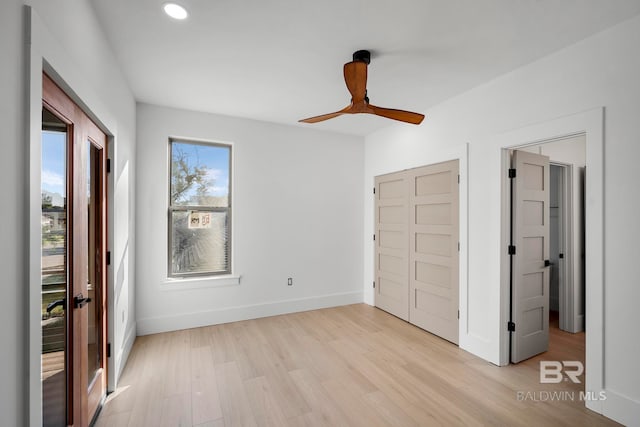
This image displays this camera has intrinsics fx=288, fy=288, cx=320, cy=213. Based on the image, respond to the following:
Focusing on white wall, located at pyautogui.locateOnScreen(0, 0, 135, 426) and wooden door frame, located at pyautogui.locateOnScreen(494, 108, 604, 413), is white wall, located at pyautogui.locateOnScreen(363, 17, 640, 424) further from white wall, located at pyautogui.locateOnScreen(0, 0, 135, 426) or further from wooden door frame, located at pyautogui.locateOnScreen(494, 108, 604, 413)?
white wall, located at pyautogui.locateOnScreen(0, 0, 135, 426)

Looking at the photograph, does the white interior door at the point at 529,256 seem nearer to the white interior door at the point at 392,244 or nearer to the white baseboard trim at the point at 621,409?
the white baseboard trim at the point at 621,409

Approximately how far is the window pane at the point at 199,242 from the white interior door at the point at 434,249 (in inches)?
102

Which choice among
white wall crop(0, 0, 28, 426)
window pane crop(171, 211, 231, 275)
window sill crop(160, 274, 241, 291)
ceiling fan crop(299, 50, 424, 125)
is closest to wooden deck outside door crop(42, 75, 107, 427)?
white wall crop(0, 0, 28, 426)

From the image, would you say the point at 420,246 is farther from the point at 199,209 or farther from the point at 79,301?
the point at 79,301

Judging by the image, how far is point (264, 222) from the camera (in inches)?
164

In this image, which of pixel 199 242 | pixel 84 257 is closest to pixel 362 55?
pixel 84 257

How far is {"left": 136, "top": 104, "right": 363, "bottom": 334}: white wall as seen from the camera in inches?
140

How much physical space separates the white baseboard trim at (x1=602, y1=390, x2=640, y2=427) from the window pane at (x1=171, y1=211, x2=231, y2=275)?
389 centimetres

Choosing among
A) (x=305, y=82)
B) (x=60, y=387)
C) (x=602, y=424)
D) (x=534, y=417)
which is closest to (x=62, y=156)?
(x=60, y=387)

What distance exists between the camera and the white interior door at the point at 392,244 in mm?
4051

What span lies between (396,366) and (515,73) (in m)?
3.00

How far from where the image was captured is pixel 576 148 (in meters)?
3.60

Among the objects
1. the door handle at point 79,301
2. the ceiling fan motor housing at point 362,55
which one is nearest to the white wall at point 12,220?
the door handle at point 79,301

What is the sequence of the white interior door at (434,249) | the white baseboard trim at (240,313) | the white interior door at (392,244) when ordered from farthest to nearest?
the white interior door at (392,244) → the white baseboard trim at (240,313) → the white interior door at (434,249)
